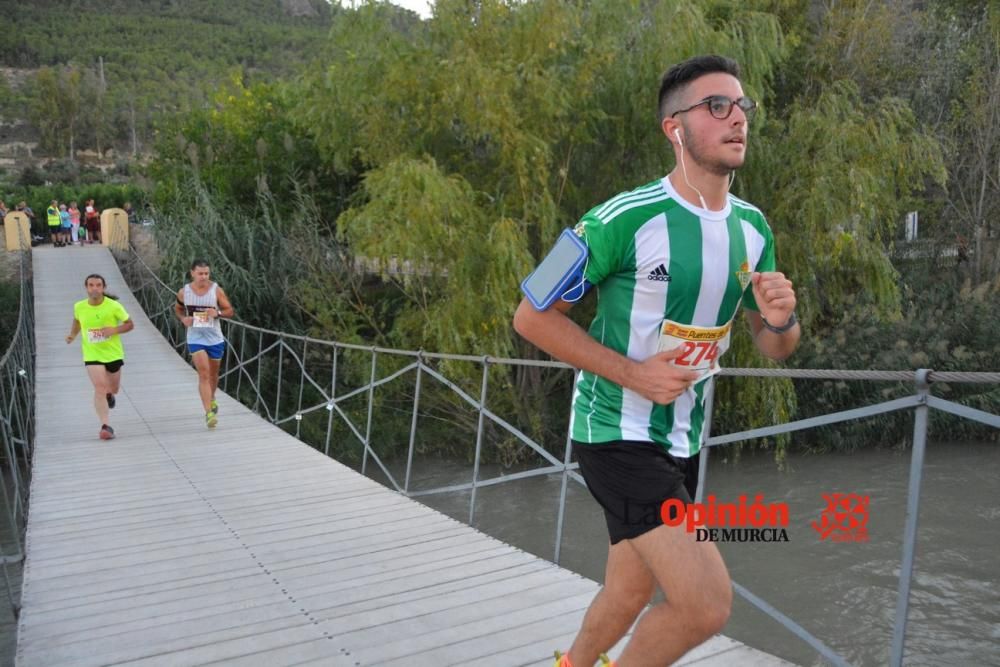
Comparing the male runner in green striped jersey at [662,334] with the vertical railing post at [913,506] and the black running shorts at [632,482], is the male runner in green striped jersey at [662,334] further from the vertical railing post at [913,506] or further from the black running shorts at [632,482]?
the vertical railing post at [913,506]

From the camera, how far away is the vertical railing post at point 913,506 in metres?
2.12

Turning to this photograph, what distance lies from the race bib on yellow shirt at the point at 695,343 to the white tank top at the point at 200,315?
6.57 metres

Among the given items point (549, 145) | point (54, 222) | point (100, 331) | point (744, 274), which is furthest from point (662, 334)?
point (54, 222)

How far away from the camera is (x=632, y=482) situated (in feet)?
6.08

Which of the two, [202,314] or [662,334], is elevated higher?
[662,334]

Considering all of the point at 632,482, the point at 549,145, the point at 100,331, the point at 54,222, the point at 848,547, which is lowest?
the point at 848,547

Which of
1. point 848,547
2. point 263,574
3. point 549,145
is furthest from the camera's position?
point 549,145

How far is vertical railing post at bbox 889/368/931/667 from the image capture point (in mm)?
2123

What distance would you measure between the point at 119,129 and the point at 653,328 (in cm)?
7517

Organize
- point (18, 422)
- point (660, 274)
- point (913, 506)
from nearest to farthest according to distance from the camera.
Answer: point (660, 274), point (913, 506), point (18, 422)

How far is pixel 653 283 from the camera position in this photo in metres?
1.83

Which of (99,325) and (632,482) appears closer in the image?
(632,482)

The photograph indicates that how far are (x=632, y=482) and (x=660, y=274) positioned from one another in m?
0.42

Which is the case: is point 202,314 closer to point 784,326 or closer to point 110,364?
point 110,364
